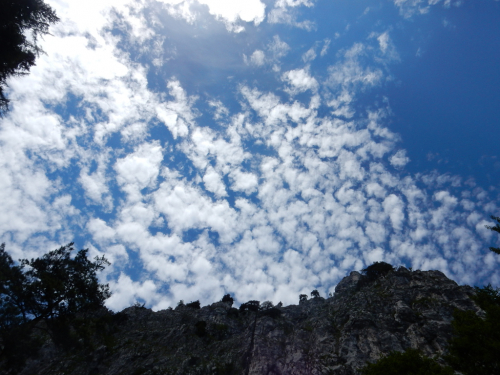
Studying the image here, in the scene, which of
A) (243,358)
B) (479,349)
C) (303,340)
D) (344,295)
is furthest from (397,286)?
(479,349)

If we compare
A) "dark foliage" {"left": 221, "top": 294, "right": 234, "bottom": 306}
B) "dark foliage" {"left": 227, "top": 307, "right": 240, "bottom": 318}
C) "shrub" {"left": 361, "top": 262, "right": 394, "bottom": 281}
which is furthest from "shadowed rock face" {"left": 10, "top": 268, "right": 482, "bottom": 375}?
"dark foliage" {"left": 221, "top": 294, "right": 234, "bottom": 306}

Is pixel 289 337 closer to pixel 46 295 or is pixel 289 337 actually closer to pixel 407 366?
pixel 407 366

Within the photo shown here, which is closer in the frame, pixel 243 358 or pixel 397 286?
pixel 243 358

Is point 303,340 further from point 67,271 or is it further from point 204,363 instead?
point 67,271

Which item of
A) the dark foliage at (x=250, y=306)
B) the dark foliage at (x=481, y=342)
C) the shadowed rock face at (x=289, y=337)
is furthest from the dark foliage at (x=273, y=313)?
the dark foliage at (x=481, y=342)

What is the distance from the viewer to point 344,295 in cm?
6488

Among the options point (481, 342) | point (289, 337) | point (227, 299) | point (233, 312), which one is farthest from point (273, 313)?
point (481, 342)

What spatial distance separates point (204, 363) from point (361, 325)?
1112 inches

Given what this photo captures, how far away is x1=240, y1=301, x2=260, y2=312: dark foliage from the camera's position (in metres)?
71.7

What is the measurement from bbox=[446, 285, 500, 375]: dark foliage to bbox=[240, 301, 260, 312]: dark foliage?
2191 inches

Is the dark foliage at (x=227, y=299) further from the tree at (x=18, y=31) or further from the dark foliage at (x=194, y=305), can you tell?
the tree at (x=18, y=31)

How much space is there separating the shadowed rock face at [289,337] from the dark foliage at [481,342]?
15057mm

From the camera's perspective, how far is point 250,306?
74375mm

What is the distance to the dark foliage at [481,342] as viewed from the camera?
18727mm
